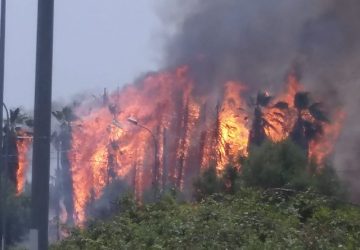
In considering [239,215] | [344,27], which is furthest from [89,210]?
[239,215]

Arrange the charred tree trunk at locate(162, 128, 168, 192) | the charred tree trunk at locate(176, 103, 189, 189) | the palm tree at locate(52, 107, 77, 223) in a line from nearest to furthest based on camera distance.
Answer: the charred tree trunk at locate(176, 103, 189, 189) < the charred tree trunk at locate(162, 128, 168, 192) < the palm tree at locate(52, 107, 77, 223)

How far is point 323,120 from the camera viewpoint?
158 feet

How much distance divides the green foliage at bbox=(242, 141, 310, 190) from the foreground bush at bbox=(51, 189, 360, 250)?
468 cm

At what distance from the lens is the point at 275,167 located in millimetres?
23328

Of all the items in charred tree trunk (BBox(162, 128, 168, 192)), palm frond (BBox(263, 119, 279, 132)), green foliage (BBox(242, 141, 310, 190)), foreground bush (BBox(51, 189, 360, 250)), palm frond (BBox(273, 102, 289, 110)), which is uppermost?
palm frond (BBox(273, 102, 289, 110))

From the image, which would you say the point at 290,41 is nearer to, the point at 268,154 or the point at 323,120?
the point at 323,120

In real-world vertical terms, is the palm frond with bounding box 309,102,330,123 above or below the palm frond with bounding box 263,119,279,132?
above

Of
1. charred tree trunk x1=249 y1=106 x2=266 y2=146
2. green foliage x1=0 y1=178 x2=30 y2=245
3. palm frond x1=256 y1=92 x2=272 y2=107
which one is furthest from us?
palm frond x1=256 y1=92 x2=272 y2=107

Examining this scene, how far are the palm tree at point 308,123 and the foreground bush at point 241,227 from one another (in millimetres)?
30546

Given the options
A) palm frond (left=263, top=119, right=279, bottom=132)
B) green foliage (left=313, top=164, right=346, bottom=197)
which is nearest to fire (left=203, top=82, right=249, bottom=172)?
palm frond (left=263, top=119, right=279, bottom=132)

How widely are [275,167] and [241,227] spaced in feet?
35.6

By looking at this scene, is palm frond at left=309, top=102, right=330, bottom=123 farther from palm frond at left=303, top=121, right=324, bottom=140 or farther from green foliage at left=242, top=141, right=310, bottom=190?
green foliage at left=242, top=141, right=310, bottom=190

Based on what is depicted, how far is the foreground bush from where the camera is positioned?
11.7 m

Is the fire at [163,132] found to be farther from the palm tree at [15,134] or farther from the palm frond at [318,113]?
the palm tree at [15,134]
